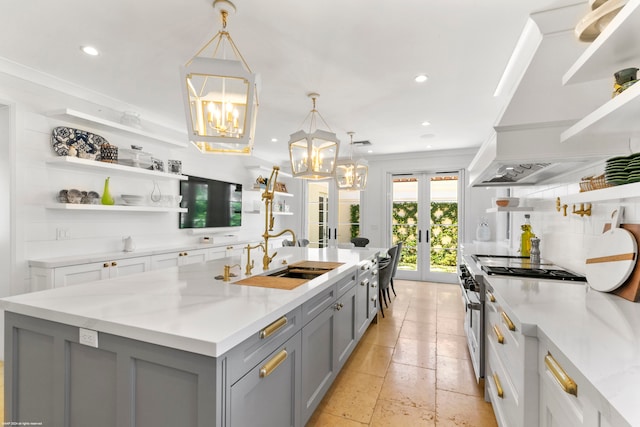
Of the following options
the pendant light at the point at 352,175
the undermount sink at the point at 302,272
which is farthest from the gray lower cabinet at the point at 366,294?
the pendant light at the point at 352,175

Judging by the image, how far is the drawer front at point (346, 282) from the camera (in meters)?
2.26

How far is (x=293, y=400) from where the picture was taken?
1.53 m

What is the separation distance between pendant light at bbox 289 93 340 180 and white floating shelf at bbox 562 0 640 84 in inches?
66.8

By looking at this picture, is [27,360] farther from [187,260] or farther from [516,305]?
[187,260]

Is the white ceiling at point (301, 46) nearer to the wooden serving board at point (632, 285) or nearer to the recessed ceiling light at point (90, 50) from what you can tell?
the recessed ceiling light at point (90, 50)

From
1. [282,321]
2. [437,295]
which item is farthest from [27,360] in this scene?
[437,295]

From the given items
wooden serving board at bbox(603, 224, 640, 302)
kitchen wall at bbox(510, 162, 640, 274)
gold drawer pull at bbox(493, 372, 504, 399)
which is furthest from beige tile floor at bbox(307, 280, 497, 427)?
kitchen wall at bbox(510, 162, 640, 274)

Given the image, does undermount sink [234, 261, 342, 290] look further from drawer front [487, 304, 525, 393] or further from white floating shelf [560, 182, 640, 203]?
white floating shelf [560, 182, 640, 203]

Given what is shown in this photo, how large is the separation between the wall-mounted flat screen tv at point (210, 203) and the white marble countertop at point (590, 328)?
4305 mm

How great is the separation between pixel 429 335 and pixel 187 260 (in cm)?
333

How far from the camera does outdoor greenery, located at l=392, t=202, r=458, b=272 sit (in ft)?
20.0

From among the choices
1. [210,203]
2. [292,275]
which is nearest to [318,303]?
[292,275]

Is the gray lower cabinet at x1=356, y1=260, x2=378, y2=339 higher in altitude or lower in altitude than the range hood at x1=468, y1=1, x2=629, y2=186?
lower

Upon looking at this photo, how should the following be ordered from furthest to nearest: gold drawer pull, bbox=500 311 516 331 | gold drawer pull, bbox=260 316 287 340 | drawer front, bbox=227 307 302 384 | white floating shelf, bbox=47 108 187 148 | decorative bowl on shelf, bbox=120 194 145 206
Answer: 1. decorative bowl on shelf, bbox=120 194 145 206
2. white floating shelf, bbox=47 108 187 148
3. gold drawer pull, bbox=500 311 516 331
4. gold drawer pull, bbox=260 316 287 340
5. drawer front, bbox=227 307 302 384
